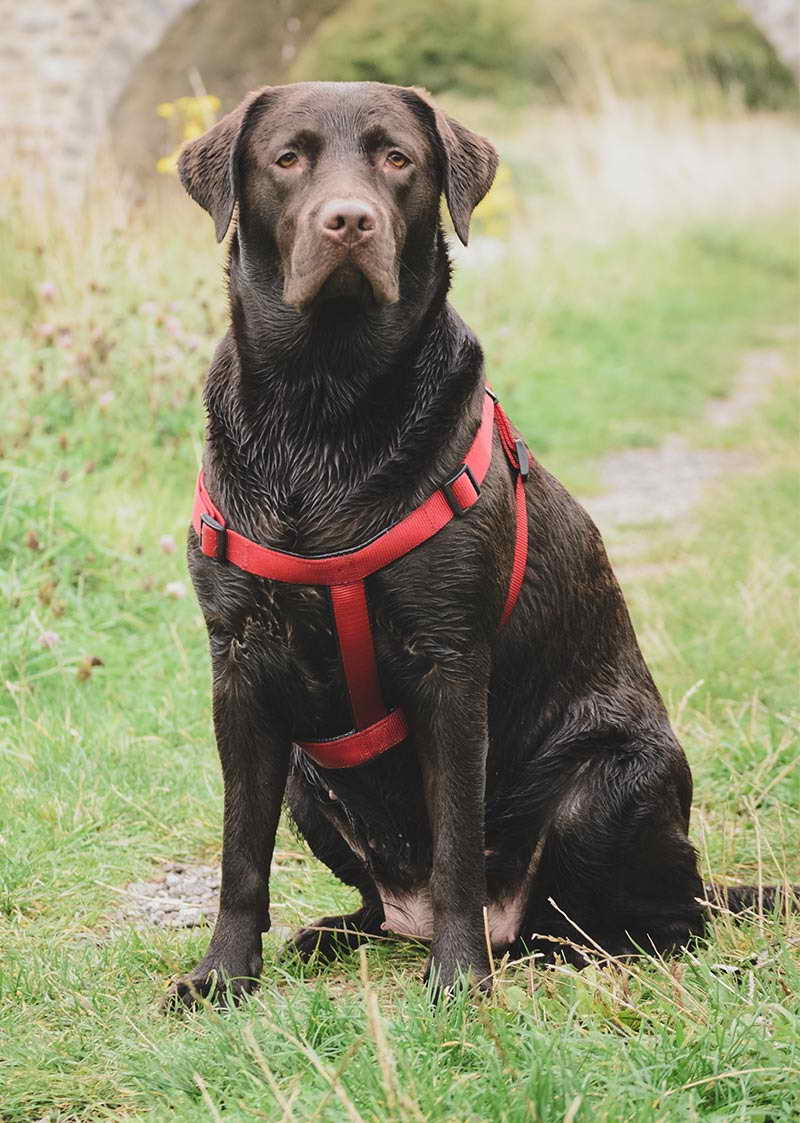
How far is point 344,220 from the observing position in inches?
91.2

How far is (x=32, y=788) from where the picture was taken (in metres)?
3.44

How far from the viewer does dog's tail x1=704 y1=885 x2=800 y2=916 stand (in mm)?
2660

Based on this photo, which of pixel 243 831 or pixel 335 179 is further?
pixel 243 831

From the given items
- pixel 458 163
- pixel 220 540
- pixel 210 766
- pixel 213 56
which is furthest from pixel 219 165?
pixel 213 56

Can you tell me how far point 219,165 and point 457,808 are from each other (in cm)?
126

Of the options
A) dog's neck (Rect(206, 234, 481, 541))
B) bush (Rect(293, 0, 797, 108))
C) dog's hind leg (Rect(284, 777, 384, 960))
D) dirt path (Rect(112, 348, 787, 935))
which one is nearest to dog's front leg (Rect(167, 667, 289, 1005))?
dog's hind leg (Rect(284, 777, 384, 960))

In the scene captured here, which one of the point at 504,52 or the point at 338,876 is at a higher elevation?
the point at 504,52

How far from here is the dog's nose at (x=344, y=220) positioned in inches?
91.1

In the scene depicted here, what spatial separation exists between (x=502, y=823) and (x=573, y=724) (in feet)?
0.81

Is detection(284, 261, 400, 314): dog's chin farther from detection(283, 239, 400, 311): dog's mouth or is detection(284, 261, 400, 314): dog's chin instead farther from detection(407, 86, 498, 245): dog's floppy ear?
detection(407, 86, 498, 245): dog's floppy ear

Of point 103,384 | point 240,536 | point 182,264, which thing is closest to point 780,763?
point 240,536

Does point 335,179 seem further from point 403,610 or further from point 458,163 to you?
point 403,610

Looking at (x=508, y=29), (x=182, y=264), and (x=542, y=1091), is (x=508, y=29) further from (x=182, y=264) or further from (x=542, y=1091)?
(x=542, y=1091)

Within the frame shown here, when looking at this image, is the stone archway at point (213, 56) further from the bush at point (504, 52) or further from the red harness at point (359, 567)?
the bush at point (504, 52)
